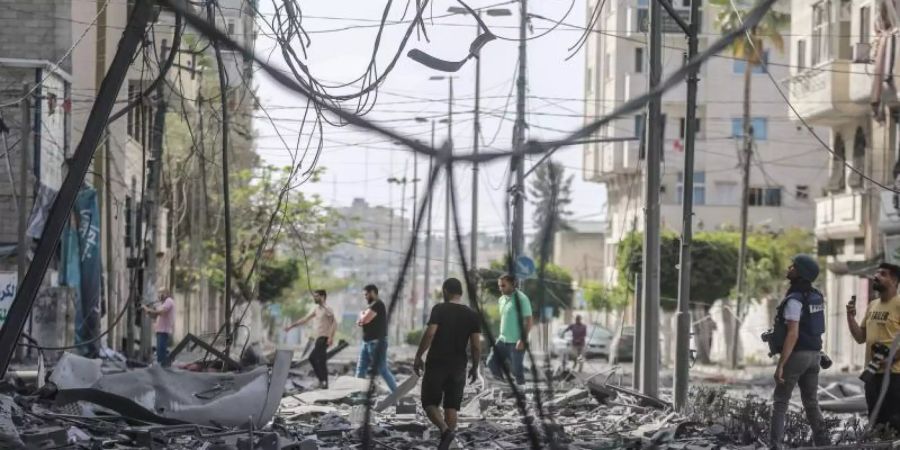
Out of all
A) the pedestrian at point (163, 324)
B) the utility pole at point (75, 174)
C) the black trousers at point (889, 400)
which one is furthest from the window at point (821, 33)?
the utility pole at point (75, 174)

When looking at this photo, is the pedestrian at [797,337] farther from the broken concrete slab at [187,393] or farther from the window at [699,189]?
the window at [699,189]

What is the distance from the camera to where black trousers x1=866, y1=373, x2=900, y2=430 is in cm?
Answer: 1287

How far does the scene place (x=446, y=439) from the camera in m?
12.4

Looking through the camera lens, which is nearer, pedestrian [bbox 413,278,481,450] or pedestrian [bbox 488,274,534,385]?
pedestrian [bbox 413,278,481,450]

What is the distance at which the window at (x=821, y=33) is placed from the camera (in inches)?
1545

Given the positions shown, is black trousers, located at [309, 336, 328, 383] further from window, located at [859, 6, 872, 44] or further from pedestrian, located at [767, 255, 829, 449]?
window, located at [859, 6, 872, 44]

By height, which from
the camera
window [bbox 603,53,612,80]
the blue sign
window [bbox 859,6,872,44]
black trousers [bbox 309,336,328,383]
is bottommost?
black trousers [bbox 309,336,328,383]

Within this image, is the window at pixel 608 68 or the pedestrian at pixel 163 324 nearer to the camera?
the pedestrian at pixel 163 324

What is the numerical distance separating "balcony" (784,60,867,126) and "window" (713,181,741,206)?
95.6 feet

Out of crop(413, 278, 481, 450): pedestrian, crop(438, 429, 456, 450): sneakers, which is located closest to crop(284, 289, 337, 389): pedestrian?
crop(413, 278, 481, 450): pedestrian

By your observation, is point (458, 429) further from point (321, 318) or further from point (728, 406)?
point (321, 318)

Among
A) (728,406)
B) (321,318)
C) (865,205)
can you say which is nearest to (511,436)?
(728,406)

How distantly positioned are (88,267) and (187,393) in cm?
1322

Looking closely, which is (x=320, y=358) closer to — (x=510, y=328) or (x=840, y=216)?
(x=510, y=328)
